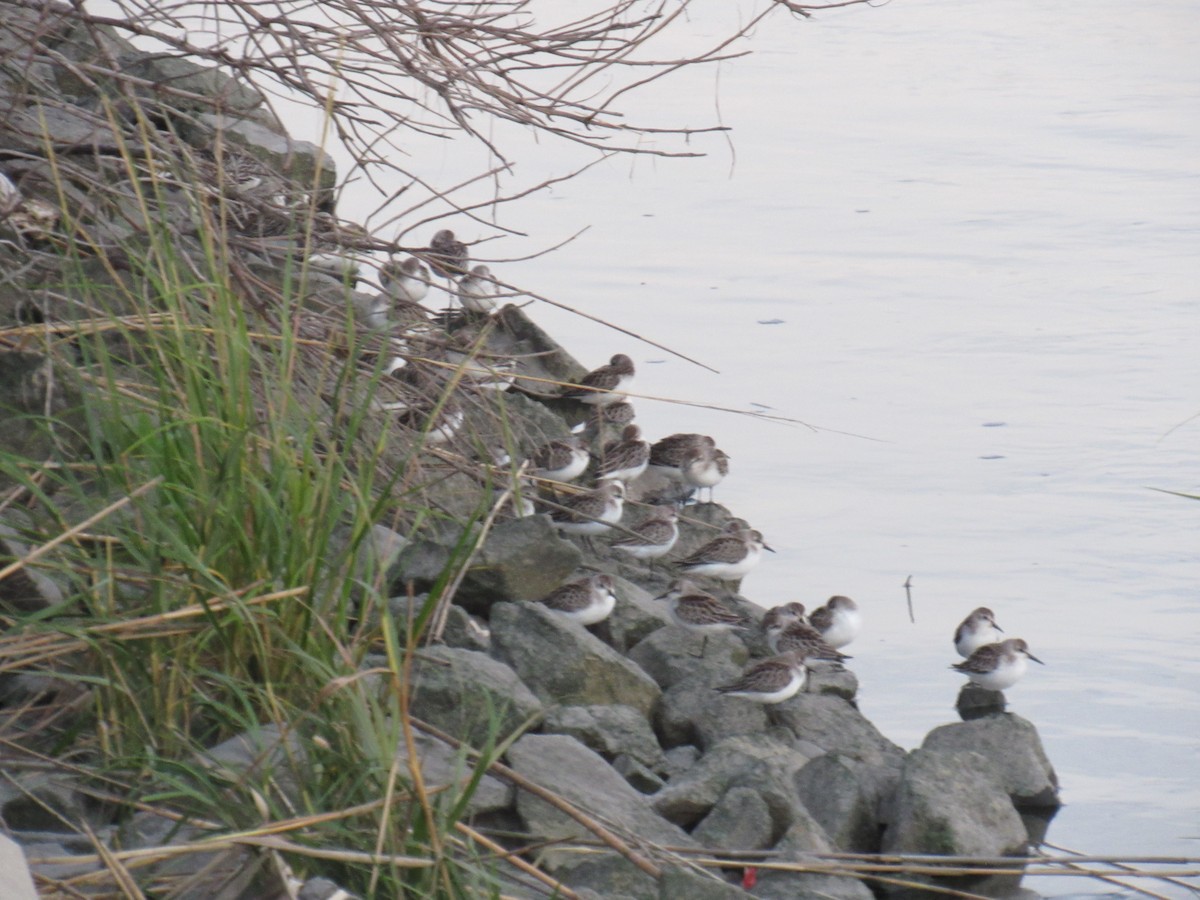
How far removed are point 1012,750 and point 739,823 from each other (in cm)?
203

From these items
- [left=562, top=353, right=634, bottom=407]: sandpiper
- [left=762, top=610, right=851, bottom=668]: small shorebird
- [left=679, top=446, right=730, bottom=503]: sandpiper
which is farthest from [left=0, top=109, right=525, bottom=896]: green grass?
[left=562, top=353, right=634, bottom=407]: sandpiper

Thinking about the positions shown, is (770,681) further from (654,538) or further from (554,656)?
(654,538)

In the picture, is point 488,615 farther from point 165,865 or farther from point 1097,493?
point 1097,493

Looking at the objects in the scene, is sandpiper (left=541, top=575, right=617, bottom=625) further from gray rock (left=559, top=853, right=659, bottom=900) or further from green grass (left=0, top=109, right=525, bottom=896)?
green grass (left=0, top=109, right=525, bottom=896)

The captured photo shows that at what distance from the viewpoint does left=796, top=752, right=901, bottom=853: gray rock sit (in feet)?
17.6

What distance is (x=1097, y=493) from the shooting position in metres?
9.67

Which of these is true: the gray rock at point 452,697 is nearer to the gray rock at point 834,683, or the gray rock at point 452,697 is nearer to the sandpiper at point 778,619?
the gray rock at point 834,683

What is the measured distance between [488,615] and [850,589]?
290 cm

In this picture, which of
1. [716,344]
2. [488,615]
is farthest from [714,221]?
[488,615]

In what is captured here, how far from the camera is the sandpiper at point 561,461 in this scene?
323 inches

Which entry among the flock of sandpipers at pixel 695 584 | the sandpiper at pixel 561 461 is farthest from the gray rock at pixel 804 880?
the sandpiper at pixel 561 461

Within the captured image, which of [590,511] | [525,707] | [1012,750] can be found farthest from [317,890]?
[590,511]

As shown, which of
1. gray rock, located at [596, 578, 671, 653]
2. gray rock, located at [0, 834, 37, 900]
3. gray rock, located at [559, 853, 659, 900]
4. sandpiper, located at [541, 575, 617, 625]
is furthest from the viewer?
gray rock, located at [596, 578, 671, 653]

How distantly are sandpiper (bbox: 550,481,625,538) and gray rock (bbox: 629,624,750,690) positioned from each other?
0.79m
